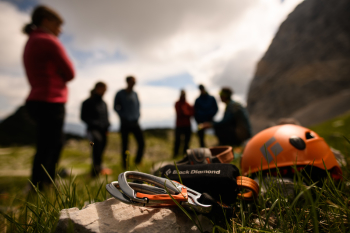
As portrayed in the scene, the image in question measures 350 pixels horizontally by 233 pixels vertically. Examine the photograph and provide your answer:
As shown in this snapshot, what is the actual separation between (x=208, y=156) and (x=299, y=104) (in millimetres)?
47716

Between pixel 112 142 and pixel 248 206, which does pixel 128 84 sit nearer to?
pixel 248 206

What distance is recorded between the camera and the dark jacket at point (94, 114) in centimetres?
489

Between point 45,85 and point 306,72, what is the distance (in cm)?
5048

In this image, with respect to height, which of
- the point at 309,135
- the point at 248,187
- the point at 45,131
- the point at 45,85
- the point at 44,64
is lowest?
the point at 248,187

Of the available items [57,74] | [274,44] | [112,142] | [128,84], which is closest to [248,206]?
[57,74]

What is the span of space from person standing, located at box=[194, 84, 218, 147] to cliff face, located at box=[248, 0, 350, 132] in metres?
33.8

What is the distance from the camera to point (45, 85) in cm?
274

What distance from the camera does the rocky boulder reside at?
3.26 feet

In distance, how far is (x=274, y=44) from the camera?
47312 millimetres

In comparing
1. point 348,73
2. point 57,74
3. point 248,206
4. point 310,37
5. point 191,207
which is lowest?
point 248,206

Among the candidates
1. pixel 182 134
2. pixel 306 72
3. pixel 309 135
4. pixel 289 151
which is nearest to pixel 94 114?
pixel 182 134

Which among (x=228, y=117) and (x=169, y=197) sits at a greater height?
(x=228, y=117)

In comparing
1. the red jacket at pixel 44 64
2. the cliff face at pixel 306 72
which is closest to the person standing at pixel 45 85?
the red jacket at pixel 44 64

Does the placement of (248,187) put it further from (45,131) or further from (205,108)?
(205,108)
